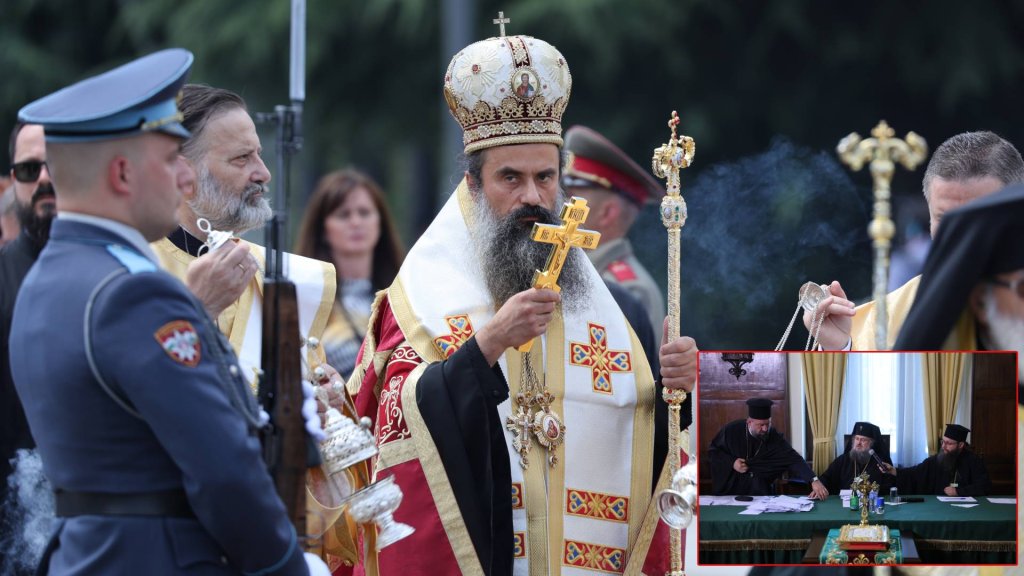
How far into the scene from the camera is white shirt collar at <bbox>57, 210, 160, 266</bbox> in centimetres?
383

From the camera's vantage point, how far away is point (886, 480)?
14.2 ft

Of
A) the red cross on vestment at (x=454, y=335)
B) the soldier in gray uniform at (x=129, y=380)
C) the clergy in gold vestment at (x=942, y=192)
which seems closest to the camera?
the soldier in gray uniform at (x=129, y=380)

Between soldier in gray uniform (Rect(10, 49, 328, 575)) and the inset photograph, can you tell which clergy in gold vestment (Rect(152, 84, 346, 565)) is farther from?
the inset photograph

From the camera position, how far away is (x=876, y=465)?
432 cm

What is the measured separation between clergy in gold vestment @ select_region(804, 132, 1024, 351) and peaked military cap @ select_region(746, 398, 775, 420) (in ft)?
2.45

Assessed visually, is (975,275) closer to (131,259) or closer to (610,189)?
(131,259)

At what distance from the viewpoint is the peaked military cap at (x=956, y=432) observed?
169 inches

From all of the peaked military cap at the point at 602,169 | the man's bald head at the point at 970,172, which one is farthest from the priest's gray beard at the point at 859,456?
the peaked military cap at the point at 602,169

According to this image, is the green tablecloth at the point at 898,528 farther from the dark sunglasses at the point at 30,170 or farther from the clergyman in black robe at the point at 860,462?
the dark sunglasses at the point at 30,170

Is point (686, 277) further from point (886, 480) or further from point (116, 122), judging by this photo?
point (116, 122)

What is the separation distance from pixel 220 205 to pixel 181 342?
66.2 inches

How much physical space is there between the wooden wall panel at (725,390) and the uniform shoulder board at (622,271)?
4.11 m

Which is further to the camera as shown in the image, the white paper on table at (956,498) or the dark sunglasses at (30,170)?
the dark sunglasses at (30,170)

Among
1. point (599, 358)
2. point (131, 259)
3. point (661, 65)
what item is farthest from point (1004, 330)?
point (661, 65)
